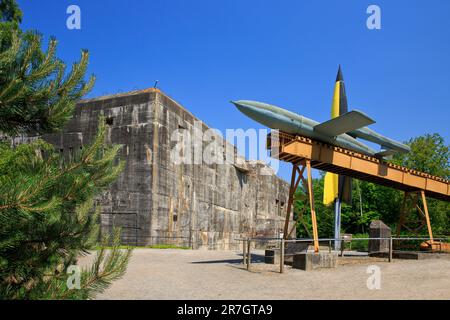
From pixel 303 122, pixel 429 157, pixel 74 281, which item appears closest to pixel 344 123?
pixel 303 122

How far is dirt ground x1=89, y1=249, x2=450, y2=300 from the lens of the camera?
8.69 m

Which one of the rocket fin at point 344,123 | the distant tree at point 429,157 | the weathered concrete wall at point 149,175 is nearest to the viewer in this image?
the rocket fin at point 344,123

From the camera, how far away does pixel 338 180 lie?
2547 centimetres

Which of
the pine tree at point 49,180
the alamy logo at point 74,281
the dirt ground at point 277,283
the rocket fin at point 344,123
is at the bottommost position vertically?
the dirt ground at point 277,283

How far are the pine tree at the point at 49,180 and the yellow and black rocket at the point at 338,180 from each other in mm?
22037

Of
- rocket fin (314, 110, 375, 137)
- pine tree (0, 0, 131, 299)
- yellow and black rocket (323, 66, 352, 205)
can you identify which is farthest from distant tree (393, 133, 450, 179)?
pine tree (0, 0, 131, 299)

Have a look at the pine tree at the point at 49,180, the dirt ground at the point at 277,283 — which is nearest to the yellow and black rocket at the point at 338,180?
the dirt ground at the point at 277,283

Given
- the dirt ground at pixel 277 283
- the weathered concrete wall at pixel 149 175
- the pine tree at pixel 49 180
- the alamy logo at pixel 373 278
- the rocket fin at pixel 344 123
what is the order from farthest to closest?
the weathered concrete wall at pixel 149 175 → the rocket fin at pixel 344 123 → the alamy logo at pixel 373 278 → the dirt ground at pixel 277 283 → the pine tree at pixel 49 180

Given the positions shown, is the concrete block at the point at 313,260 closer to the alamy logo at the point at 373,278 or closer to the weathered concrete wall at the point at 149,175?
the alamy logo at the point at 373,278

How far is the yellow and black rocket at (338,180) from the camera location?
25.1 metres

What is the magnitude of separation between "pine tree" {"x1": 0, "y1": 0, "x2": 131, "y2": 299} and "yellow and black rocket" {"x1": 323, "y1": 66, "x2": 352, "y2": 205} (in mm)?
22037

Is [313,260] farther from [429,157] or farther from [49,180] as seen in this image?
[429,157]
